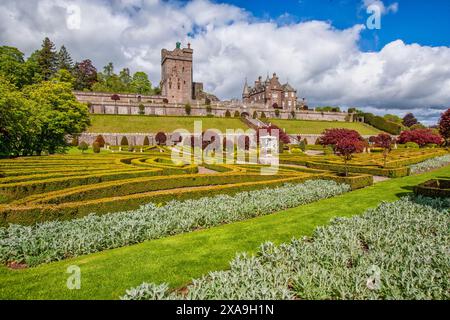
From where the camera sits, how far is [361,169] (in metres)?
23.1

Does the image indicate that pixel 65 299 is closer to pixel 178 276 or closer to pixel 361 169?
pixel 178 276

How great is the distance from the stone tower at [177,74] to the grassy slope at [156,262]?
7670 centimetres

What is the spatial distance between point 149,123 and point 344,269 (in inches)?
2425

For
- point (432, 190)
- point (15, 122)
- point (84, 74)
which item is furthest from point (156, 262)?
point (84, 74)

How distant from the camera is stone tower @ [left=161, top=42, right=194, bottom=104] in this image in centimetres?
8325

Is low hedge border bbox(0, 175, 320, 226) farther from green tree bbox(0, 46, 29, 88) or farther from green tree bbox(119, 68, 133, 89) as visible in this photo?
green tree bbox(119, 68, 133, 89)

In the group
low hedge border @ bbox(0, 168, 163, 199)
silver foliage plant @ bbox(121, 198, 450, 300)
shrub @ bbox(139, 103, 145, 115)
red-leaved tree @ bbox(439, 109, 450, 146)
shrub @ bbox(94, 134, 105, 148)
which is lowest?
silver foliage plant @ bbox(121, 198, 450, 300)

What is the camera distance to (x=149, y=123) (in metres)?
63.9

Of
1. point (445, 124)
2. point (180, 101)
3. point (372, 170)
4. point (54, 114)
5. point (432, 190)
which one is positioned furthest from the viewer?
point (180, 101)

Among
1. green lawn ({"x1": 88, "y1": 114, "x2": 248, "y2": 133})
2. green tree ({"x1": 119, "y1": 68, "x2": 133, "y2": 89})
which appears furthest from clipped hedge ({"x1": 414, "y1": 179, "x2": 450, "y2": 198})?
green tree ({"x1": 119, "y1": 68, "x2": 133, "y2": 89})

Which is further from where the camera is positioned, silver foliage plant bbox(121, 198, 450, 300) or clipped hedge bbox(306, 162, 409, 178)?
clipped hedge bbox(306, 162, 409, 178)

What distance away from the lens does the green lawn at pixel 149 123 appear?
5839cm

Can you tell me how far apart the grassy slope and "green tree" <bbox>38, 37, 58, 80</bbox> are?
86.0 meters

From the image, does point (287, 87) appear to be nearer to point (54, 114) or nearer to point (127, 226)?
point (54, 114)
